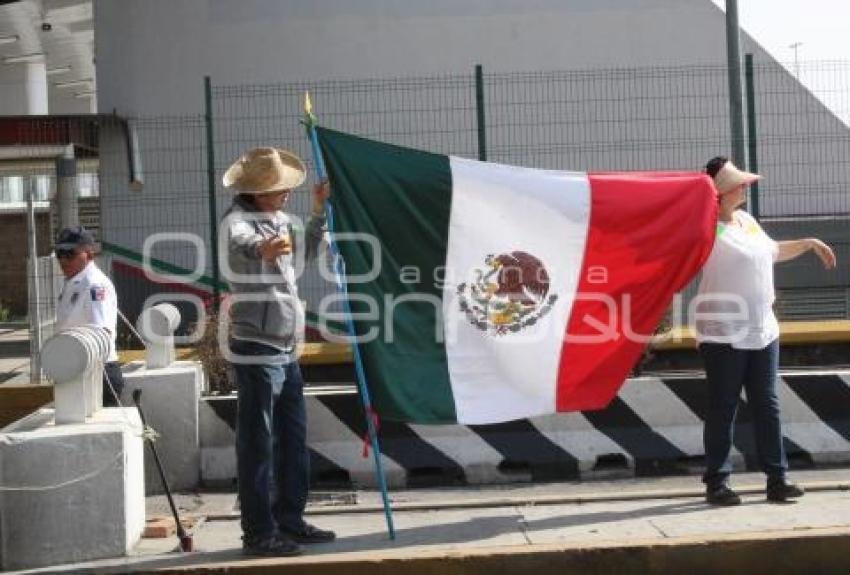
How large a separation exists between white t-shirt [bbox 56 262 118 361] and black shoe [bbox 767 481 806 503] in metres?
4.23

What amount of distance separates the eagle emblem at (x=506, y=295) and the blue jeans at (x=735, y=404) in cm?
100

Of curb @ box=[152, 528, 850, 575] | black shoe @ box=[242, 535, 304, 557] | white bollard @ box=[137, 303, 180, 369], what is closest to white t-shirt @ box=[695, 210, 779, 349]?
curb @ box=[152, 528, 850, 575]

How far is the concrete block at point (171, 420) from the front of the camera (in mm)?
8484

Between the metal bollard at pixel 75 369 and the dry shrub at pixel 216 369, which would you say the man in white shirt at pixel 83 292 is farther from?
the metal bollard at pixel 75 369

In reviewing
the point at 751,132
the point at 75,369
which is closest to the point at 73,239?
the point at 75,369

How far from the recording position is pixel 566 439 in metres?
8.68

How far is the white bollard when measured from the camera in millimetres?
8773

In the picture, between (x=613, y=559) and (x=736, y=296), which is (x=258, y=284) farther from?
(x=736, y=296)

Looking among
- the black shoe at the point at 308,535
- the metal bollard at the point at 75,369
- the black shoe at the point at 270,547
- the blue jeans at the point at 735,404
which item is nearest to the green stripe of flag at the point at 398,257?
the black shoe at the point at 308,535

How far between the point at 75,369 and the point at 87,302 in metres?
2.24

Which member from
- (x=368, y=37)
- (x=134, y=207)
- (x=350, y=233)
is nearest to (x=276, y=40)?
(x=368, y=37)

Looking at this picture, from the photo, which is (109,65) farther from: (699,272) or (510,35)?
(699,272)

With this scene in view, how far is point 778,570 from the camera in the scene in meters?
6.42

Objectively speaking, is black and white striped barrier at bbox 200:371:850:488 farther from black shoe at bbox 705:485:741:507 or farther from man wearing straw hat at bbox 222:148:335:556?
man wearing straw hat at bbox 222:148:335:556
